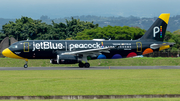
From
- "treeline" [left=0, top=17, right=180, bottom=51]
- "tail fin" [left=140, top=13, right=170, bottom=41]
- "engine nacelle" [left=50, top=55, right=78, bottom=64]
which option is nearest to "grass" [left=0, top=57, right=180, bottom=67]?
"tail fin" [left=140, top=13, right=170, bottom=41]

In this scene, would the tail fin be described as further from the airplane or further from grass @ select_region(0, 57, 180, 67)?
grass @ select_region(0, 57, 180, 67)

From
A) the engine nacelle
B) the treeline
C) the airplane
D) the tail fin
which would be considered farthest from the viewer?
the treeline

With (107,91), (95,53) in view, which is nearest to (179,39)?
(95,53)

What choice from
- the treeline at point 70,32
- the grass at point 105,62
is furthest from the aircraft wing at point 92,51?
the treeline at point 70,32

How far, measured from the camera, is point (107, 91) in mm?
16469

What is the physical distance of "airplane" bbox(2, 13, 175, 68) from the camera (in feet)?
139

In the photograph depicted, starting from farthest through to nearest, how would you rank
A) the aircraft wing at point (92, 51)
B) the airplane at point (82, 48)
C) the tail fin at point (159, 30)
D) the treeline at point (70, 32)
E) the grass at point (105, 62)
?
the treeline at point (70, 32) < the grass at point (105, 62) < the tail fin at point (159, 30) < the airplane at point (82, 48) < the aircraft wing at point (92, 51)

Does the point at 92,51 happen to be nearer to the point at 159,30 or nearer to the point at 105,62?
the point at 105,62

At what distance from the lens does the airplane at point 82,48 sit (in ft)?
139

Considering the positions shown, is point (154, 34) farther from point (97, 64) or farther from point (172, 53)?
point (172, 53)

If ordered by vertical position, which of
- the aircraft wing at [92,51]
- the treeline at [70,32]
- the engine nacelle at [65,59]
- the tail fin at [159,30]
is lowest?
the engine nacelle at [65,59]

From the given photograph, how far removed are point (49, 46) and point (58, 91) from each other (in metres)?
27.0

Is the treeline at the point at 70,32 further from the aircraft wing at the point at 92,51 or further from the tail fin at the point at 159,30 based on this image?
the aircraft wing at the point at 92,51

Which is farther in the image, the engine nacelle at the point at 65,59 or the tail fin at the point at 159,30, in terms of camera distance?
the tail fin at the point at 159,30
